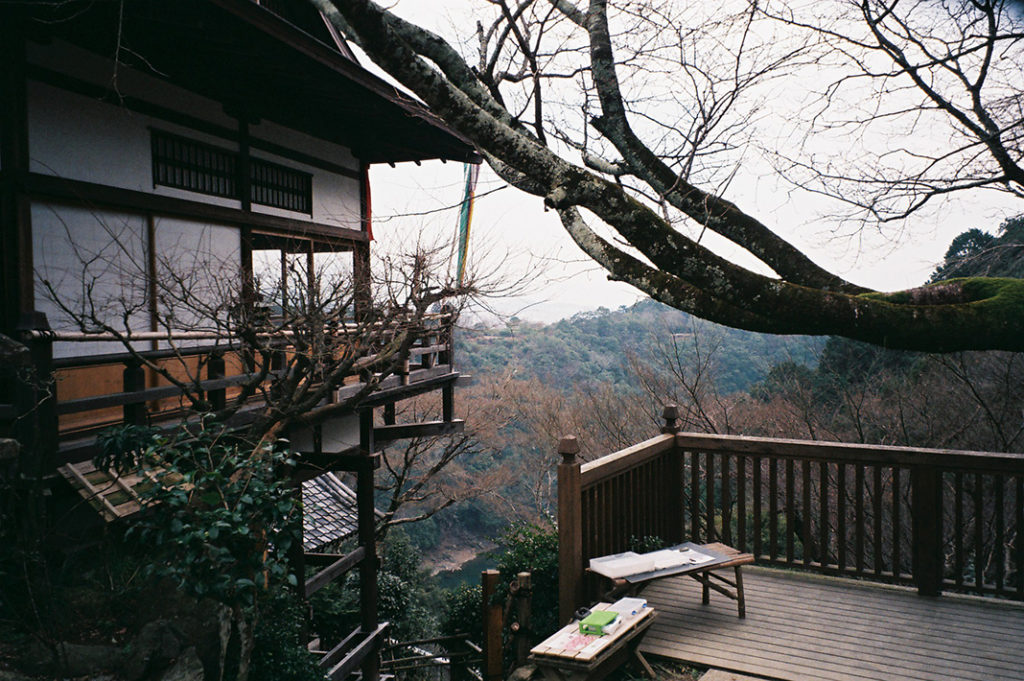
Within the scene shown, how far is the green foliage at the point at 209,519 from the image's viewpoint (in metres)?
3.90

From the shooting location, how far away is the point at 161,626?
4.49 meters

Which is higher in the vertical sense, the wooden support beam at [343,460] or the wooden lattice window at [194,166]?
the wooden lattice window at [194,166]

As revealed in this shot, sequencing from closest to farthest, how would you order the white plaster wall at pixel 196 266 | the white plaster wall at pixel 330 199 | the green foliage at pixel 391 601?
1. the white plaster wall at pixel 196 266
2. the white plaster wall at pixel 330 199
3. the green foliage at pixel 391 601

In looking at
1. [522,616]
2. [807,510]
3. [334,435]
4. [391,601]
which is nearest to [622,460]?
[522,616]

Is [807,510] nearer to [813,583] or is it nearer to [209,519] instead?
[813,583]

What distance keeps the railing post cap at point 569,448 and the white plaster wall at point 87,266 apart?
3.35 m

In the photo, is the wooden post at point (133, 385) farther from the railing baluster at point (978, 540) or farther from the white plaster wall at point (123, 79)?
the railing baluster at point (978, 540)

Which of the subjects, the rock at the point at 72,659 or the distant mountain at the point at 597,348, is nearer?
the rock at the point at 72,659

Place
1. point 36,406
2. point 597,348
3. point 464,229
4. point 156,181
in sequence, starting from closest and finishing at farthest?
point 36,406, point 156,181, point 464,229, point 597,348

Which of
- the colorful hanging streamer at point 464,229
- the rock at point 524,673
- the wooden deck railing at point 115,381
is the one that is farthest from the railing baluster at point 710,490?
the colorful hanging streamer at point 464,229

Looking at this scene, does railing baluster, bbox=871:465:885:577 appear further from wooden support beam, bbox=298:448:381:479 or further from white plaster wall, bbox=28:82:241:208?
white plaster wall, bbox=28:82:241:208

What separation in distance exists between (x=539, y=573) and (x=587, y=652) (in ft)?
5.61

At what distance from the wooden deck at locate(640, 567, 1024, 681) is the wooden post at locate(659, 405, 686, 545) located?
62cm

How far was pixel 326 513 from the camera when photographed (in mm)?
14109
